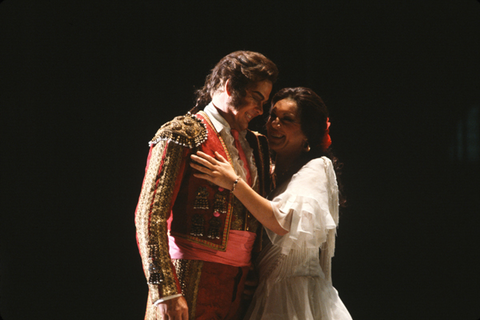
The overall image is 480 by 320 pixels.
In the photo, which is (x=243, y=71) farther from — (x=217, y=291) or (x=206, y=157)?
(x=217, y=291)

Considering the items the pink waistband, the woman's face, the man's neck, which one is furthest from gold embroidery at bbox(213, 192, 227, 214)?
the woman's face

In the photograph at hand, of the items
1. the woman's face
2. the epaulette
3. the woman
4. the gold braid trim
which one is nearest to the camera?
the gold braid trim

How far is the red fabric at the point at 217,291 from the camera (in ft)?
5.43

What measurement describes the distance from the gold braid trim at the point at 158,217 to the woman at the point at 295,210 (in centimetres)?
12

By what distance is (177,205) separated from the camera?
5.54 ft

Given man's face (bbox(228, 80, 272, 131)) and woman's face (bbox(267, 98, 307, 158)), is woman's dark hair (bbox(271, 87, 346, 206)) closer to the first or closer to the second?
woman's face (bbox(267, 98, 307, 158))

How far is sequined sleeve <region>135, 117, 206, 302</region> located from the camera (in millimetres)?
1480

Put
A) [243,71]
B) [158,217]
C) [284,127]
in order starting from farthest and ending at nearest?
[284,127], [243,71], [158,217]

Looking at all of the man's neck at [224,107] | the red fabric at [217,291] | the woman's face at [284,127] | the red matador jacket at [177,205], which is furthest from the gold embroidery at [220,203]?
the woman's face at [284,127]

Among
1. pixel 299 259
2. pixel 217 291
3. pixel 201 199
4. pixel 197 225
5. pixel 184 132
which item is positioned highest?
pixel 184 132

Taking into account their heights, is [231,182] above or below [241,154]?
below

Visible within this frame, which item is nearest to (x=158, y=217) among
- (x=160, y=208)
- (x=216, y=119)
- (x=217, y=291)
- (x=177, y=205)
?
(x=160, y=208)

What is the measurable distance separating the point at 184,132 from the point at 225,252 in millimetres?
542

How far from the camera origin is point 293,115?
2.19m
